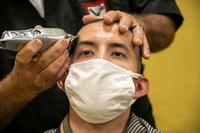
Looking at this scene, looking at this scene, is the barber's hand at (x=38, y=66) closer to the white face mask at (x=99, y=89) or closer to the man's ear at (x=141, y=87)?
the white face mask at (x=99, y=89)

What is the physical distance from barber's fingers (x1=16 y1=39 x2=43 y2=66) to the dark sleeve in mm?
605

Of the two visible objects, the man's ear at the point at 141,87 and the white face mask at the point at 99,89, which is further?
the man's ear at the point at 141,87

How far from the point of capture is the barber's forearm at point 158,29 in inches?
A: 54.9

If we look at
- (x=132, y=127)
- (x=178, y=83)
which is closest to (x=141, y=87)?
(x=132, y=127)

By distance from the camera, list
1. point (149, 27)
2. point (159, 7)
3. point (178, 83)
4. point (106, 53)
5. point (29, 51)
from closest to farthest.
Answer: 1. point (29, 51)
2. point (106, 53)
3. point (149, 27)
4. point (159, 7)
5. point (178, 83)

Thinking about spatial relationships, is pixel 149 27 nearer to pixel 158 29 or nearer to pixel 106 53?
pixel 158 29

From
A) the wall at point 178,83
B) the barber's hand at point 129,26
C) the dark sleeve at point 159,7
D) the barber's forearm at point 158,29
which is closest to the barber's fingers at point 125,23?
the barber's hand at point 129,26

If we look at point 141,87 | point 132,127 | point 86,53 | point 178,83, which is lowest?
point 178,83

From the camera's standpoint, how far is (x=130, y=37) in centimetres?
116

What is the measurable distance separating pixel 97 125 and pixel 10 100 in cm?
27

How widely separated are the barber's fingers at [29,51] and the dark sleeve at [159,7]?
0.61 m

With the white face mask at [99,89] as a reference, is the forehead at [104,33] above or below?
above

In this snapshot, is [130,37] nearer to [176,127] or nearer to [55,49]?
[55,49]

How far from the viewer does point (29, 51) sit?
0.99 m
